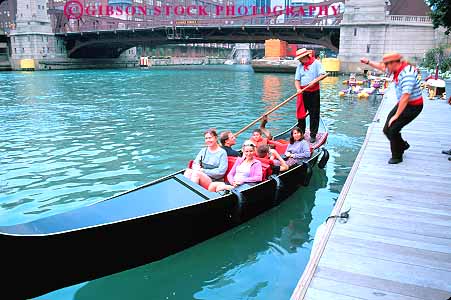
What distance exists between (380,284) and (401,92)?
3.80 metres

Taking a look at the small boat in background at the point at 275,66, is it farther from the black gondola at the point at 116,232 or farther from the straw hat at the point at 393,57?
the black gondola at the point at 116,232

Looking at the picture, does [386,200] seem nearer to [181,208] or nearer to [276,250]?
[276,250]

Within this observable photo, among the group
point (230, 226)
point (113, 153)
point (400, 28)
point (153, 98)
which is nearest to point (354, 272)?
point (230, 226)

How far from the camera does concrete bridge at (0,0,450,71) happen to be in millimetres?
41094

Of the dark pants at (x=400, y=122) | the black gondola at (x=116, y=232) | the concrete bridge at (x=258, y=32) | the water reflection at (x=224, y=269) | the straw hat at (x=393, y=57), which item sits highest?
the concrete bridge at (x=258, y=32)

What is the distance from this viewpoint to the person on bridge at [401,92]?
6.00m

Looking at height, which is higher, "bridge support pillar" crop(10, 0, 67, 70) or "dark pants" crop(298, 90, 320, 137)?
"bridge support pillar" crop(10, 0, 67, 70)

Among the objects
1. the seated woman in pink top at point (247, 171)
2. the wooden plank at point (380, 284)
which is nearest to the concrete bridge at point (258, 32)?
the seated woman in pink top at point (247, 171)

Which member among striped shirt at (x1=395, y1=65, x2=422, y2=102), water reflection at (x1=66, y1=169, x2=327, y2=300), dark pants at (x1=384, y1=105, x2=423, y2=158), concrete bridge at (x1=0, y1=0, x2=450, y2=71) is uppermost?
concrete bridge at (x1=0, y1=0, x2=450, y2=71)

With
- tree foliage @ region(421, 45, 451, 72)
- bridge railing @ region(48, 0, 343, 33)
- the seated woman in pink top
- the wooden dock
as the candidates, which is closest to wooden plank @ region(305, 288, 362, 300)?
the wooden dock

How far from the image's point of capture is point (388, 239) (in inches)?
158

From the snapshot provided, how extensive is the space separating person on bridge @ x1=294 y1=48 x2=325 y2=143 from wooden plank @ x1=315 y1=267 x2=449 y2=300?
17.9ft

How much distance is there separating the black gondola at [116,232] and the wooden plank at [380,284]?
1.92 meters

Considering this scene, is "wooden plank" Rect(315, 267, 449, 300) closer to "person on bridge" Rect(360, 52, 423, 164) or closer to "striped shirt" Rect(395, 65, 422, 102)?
"person on bridge" Rect(360, 52, 423, 164)
